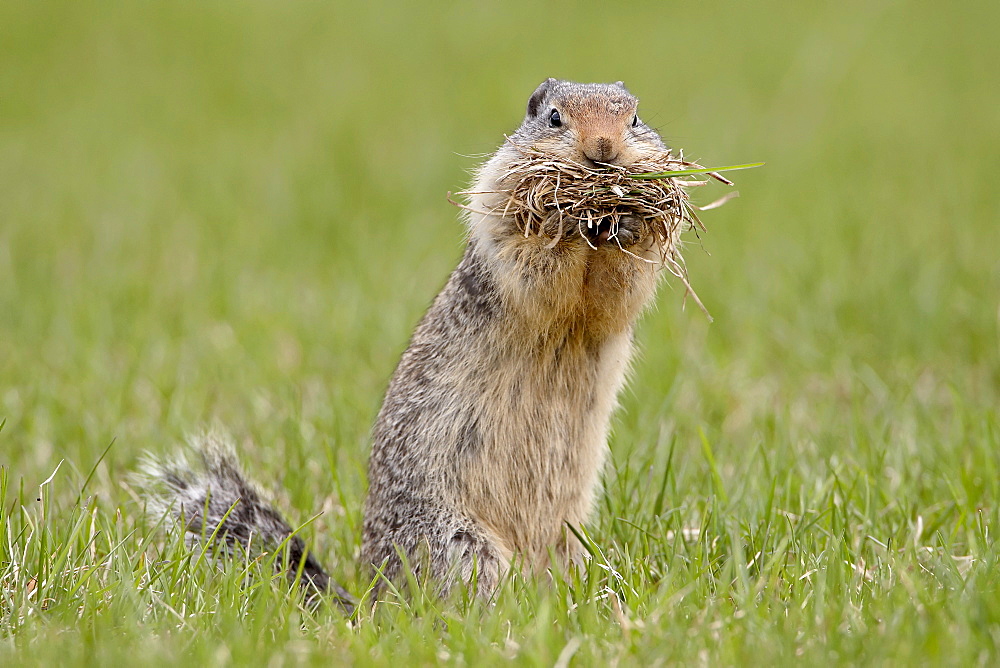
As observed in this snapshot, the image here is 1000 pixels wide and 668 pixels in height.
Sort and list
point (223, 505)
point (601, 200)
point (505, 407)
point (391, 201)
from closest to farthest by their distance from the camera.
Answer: point (601, 200) < point (505, 407) < point (223, 505) < point (391, 201)

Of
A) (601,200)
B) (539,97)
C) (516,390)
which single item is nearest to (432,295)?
(539,97)

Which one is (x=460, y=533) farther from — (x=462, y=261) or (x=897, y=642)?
(x=897, y=642)

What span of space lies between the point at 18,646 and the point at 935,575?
2848mm

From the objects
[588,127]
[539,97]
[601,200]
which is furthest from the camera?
[539,97]

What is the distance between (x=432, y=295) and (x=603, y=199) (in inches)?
162

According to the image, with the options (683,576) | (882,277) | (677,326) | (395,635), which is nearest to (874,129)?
(882,277)

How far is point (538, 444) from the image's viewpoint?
14.3ft

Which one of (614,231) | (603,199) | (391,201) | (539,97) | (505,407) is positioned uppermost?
(539,97)

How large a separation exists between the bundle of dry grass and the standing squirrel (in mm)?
46

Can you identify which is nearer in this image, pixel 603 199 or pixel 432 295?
pixel 603 199

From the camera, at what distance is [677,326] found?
23.9ft

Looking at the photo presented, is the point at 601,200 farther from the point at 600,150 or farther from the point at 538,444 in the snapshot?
the point at 538,444

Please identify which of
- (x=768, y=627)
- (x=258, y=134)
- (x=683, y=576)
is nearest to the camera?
(x=768, y=627)

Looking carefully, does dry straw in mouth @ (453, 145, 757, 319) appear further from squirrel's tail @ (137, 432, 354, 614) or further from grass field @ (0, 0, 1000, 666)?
squirrel's tail @ (137, 432, 354, 614)
